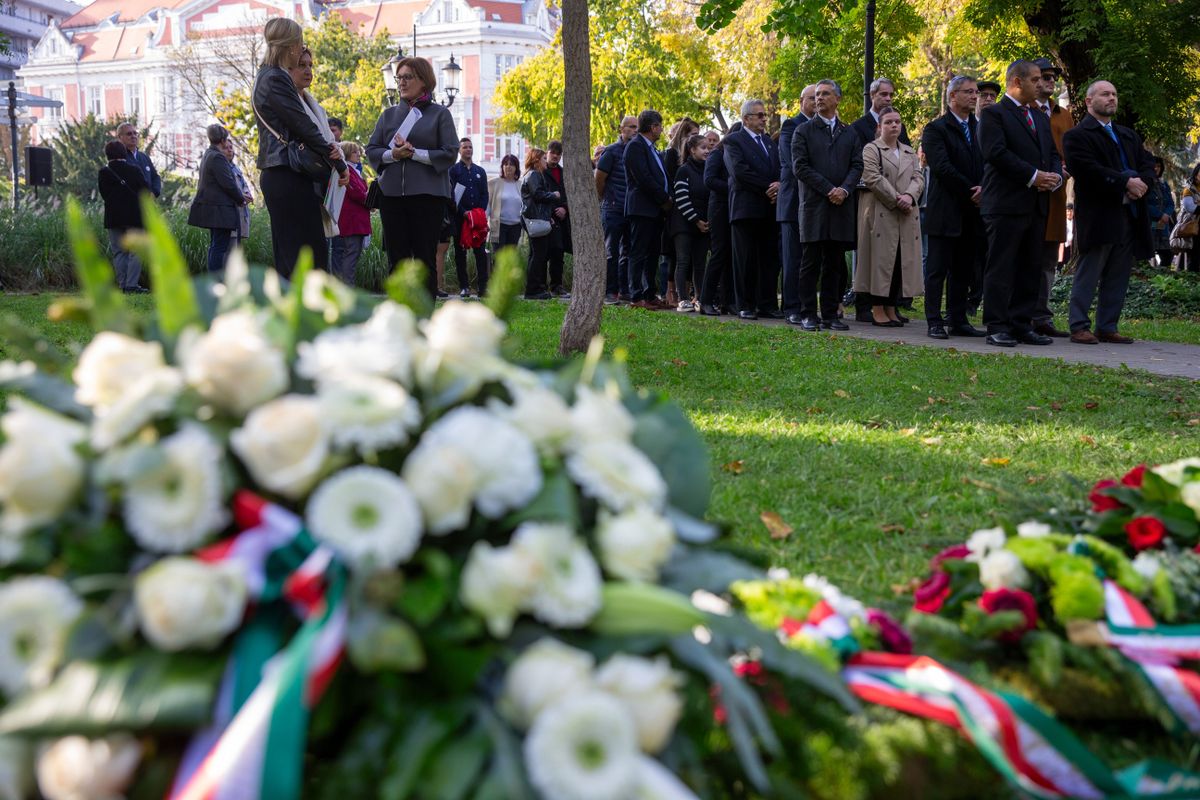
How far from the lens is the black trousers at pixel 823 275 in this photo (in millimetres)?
11219

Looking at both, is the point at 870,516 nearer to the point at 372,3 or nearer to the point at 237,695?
the point at 237,695

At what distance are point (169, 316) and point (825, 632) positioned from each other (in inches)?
51.5

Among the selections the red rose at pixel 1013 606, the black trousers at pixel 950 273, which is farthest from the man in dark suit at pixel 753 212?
the red rose at pixel 1013 606

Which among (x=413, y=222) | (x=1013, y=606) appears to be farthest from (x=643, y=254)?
(x=1013, y=606)

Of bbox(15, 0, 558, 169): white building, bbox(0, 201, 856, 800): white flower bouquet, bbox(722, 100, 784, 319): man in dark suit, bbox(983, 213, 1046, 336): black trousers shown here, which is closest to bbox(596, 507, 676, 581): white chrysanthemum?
bbox(0, 201, 856, 800): white flower bouquet

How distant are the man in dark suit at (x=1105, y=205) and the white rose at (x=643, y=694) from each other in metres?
9.32

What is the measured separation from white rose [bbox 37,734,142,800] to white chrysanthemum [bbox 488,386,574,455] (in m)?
0.65

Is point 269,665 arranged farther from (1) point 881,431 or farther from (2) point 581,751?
(1) point 881,431

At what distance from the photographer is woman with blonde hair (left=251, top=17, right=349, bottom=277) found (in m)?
6.95

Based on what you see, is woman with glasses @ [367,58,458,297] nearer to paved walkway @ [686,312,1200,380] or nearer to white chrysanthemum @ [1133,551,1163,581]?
paved walkway @ [686,312,1200,380]

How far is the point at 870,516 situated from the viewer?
14.4 feet

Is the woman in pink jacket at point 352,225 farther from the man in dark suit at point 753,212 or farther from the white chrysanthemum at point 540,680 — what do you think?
the white chrysanthemum at point 540,680

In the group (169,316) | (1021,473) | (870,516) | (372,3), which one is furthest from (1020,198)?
(372,3)

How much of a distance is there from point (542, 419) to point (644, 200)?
12026 millimetres
